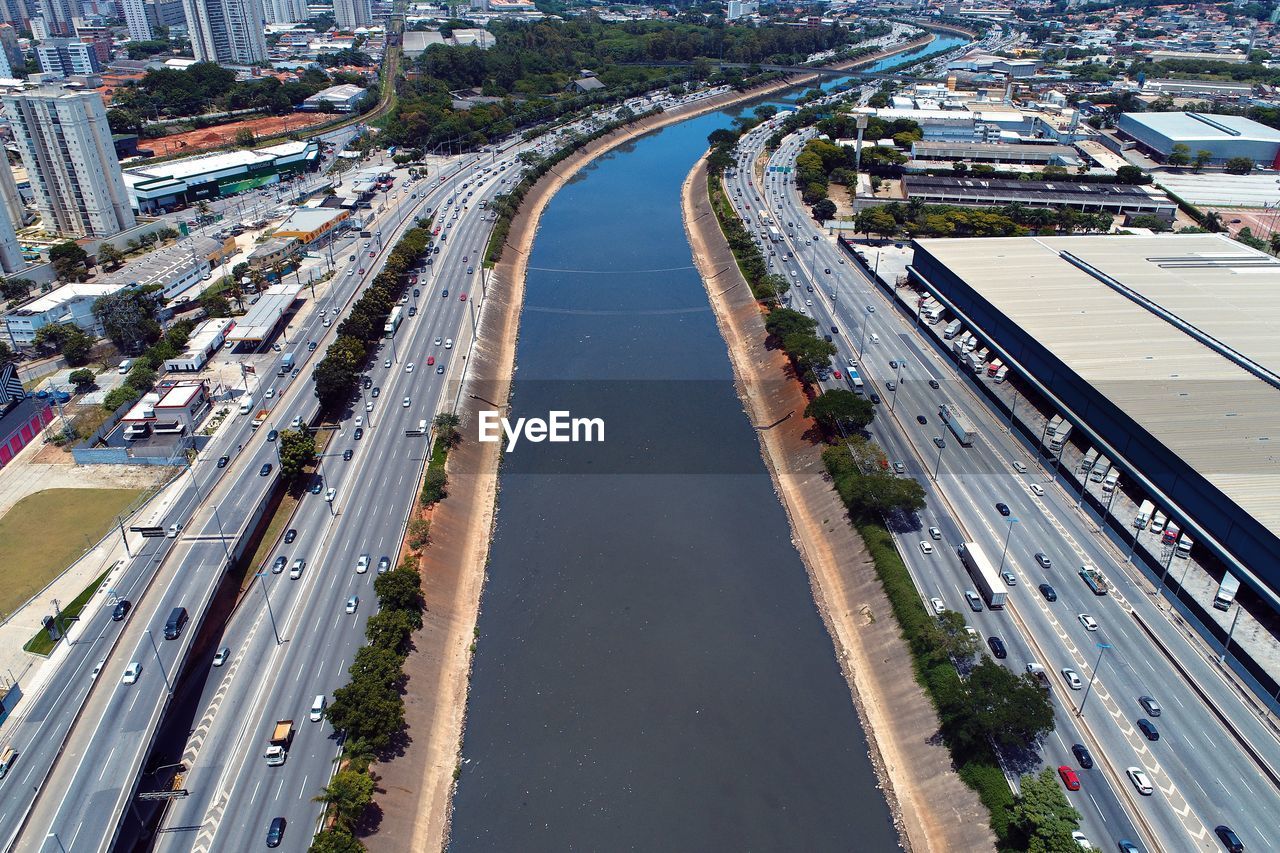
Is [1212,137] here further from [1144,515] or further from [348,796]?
[348,796]

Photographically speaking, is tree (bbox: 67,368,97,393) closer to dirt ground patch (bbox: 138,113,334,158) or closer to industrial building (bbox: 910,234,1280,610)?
industrial building (bbox: 910,234,1280,610)

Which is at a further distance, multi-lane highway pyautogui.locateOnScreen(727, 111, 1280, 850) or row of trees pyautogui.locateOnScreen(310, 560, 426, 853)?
multi-lane highway pyautogui.locateOnScreen(727, 111, 1280, 850)

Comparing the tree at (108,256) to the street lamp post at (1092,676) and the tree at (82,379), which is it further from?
the street lamp post at (1092,676)

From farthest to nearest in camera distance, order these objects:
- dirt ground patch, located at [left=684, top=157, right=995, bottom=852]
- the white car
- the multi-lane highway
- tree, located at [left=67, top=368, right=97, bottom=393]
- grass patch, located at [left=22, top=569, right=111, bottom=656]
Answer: tree, located at [left=67, top=368, right=97, bottom=393]
grass patch, located at [left=22, top=569, right=111, bottom=656]
dirt ground patch, located at [left=684, top=157, right=995, bottom=852]
the white car
the multi-lane highway

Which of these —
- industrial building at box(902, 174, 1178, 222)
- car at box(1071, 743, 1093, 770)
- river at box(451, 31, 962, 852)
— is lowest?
river at box(451, 31, 962, 852)

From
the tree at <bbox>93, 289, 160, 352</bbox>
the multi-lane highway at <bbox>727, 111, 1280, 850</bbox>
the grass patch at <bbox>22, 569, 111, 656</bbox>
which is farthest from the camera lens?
the tree at <bbox>93, 289, 160, 352</bbox>

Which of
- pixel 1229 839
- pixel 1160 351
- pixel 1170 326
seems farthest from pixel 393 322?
pixel 1229 839

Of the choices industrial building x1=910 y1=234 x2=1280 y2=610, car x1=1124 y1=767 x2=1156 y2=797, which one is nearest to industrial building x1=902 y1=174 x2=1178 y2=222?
industrial building x1=910 y1=234 x2=1280 y2=610

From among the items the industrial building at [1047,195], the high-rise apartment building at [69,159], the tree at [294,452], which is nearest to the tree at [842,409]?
the tree at [294,452]
